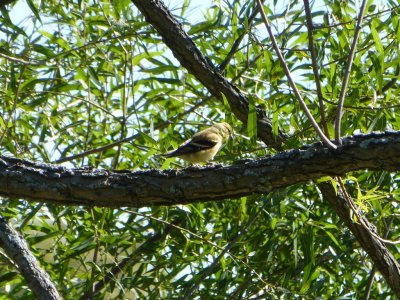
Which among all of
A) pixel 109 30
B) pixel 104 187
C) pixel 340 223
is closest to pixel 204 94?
pixel 109 30

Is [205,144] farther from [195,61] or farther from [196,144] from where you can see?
[195,61]

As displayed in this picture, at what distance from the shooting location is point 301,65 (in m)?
4.48

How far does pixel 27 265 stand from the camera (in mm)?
3326

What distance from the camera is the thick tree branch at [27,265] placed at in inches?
128

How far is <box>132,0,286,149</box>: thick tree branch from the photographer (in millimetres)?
3773

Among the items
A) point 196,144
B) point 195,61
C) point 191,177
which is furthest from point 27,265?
point 196,144

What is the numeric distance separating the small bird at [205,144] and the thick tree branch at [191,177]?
4.38ft

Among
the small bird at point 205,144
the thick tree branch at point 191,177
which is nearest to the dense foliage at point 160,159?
the small bird at point 205,144

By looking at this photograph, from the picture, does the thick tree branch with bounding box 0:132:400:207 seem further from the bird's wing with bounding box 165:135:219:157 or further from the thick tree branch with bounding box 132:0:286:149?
the bird's wing with bounding box 165:135:219:157

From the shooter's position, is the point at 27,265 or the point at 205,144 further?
the point at 205,144

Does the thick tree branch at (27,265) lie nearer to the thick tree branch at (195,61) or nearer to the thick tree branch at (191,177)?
the thick tree branch at (191,177)

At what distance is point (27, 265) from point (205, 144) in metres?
1.49

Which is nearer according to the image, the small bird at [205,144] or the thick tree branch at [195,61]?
the thick tree branch at [195,61]

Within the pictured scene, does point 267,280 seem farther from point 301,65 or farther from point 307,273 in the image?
point 301,65
